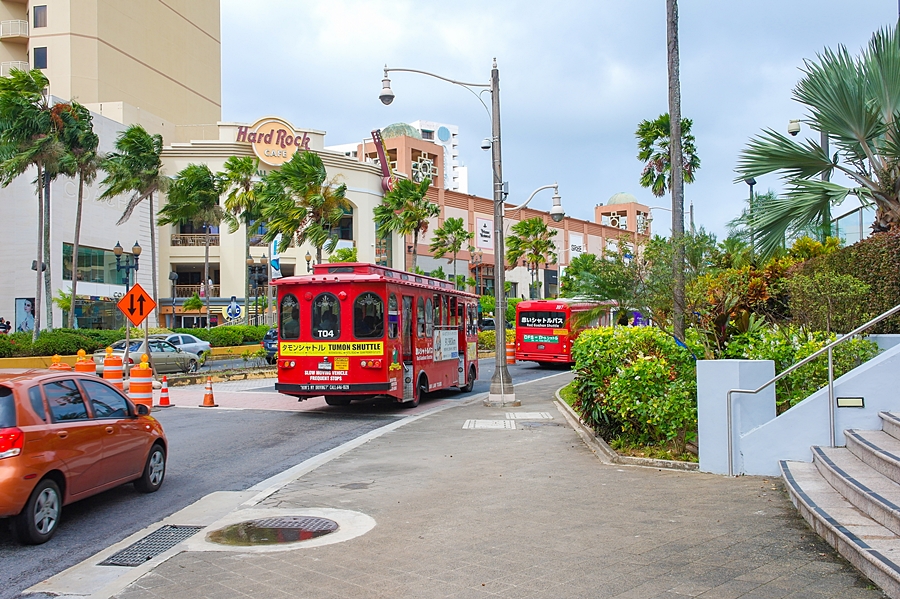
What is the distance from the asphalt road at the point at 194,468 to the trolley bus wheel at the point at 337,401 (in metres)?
Answer: 0.42

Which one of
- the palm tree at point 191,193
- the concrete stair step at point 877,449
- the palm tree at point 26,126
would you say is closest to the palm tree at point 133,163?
the palm tree at point 191,193

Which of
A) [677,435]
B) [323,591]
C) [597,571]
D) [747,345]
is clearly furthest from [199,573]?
[747,345]

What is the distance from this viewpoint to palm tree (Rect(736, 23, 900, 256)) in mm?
11664

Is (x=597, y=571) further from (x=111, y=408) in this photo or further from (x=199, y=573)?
(x=111, y=408)

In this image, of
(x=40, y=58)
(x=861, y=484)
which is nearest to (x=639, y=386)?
(x=861, y=484)

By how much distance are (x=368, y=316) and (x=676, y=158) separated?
7.53 m

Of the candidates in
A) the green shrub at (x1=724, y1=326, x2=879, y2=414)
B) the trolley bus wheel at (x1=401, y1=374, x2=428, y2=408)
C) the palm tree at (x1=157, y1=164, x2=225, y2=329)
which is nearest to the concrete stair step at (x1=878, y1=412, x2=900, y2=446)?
the green shrub at (x1=724, y1=326, x2=879, y2=414)

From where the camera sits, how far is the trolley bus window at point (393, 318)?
17.0m

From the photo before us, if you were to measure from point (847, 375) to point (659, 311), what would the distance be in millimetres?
5465

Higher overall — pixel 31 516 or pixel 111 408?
pixel 111 408

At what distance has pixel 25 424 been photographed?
711 cm

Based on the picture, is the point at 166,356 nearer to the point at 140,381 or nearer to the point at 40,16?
the point at 140,381

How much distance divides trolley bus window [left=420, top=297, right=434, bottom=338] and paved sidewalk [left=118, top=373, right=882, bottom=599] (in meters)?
9.30

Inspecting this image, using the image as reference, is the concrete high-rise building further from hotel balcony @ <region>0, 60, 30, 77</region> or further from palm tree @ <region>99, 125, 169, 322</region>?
palm tree @ <region>99, 125, 169, 322</region>
